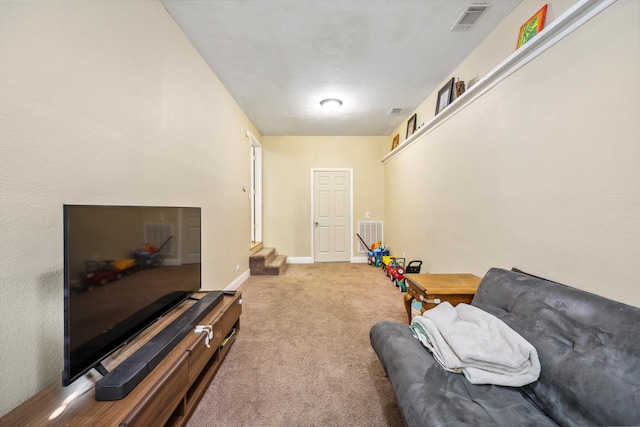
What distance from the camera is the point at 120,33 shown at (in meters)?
1.46

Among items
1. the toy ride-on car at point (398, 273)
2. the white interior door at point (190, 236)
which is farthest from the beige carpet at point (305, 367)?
the white interior door at point (190, 236)

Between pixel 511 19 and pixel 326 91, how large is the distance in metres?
1.93

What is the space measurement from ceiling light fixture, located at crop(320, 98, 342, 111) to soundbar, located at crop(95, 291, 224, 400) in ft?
9.86

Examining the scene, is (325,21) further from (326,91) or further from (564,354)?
(564,354)

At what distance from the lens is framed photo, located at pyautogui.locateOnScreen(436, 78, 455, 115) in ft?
8.80

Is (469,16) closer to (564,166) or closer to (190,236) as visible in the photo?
(564,166)

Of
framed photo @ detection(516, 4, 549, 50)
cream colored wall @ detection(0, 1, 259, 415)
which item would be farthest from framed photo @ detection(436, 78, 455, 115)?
cream colored wall @ detection(0, 1, 259, 415)

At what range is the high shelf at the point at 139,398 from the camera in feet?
2.72

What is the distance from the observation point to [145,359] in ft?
3.58

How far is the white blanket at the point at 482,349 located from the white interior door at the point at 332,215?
4002 mm

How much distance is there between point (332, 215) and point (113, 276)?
4.42 meters

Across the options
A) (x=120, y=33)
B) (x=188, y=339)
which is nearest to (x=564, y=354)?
(x=188, y=339)

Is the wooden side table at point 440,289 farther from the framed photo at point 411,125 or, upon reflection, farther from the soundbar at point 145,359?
the framed photo at point 411,125

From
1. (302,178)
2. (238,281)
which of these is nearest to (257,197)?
(302,178)
